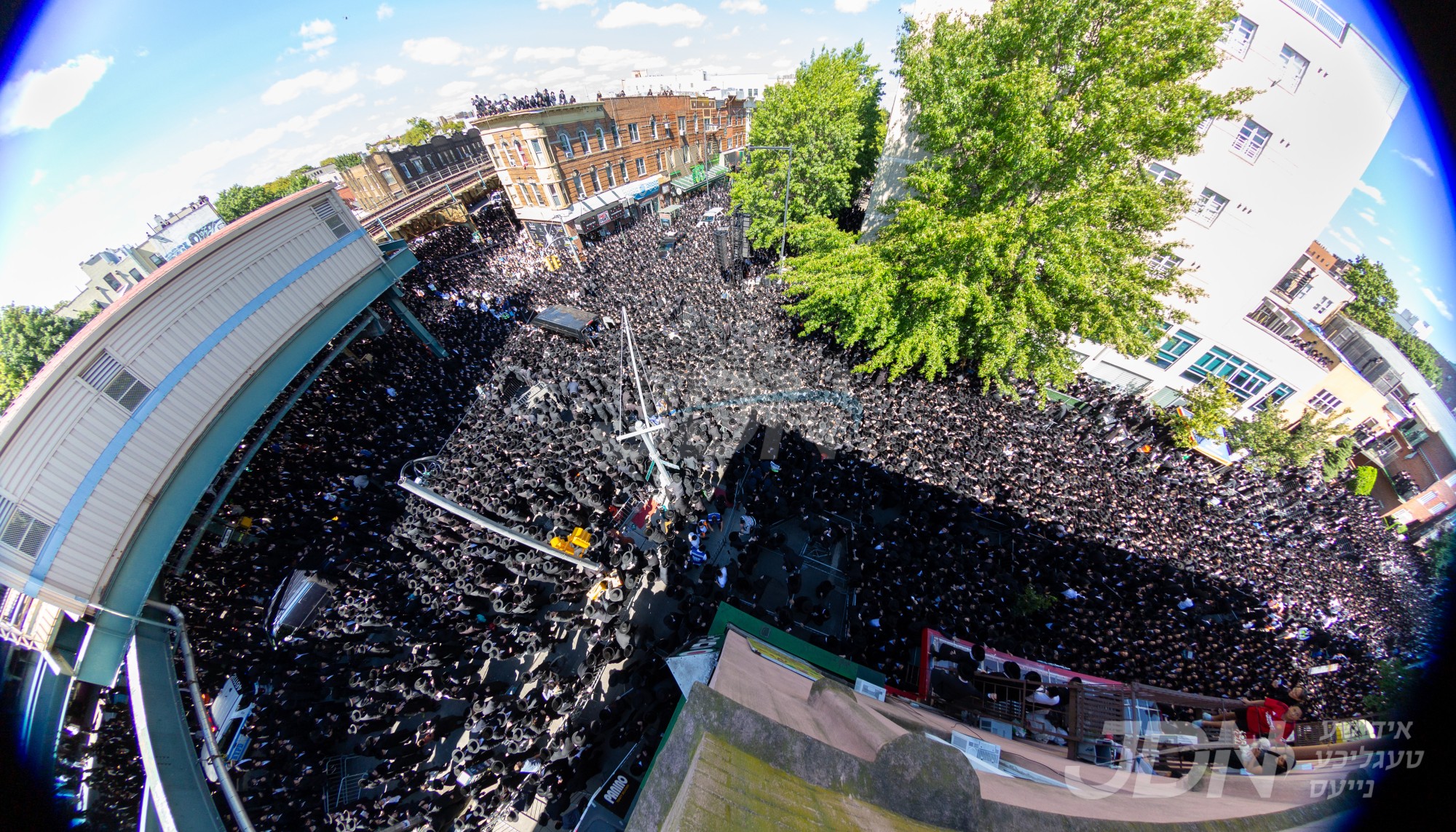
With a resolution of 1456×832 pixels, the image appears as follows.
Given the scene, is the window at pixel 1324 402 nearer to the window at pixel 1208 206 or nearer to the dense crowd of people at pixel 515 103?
the window at pixel 1208 206

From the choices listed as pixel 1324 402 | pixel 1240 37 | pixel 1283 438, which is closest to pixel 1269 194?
pixel 1240 37

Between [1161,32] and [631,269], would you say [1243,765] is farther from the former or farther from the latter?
[631,269]

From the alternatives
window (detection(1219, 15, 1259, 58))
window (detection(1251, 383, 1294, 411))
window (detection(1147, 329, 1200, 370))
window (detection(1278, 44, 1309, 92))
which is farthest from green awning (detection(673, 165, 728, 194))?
window (detection(1251, 383, 1294, 411))

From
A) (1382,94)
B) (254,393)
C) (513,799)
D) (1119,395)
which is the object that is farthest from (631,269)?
(1382,94)

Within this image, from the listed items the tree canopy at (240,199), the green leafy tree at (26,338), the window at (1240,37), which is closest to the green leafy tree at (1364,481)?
the window at (1240,37)

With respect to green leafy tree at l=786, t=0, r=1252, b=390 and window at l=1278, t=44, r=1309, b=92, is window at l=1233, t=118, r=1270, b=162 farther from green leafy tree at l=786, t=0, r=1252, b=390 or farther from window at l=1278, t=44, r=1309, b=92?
green leafy tree at l=786, t=0, r=1252, b=390
